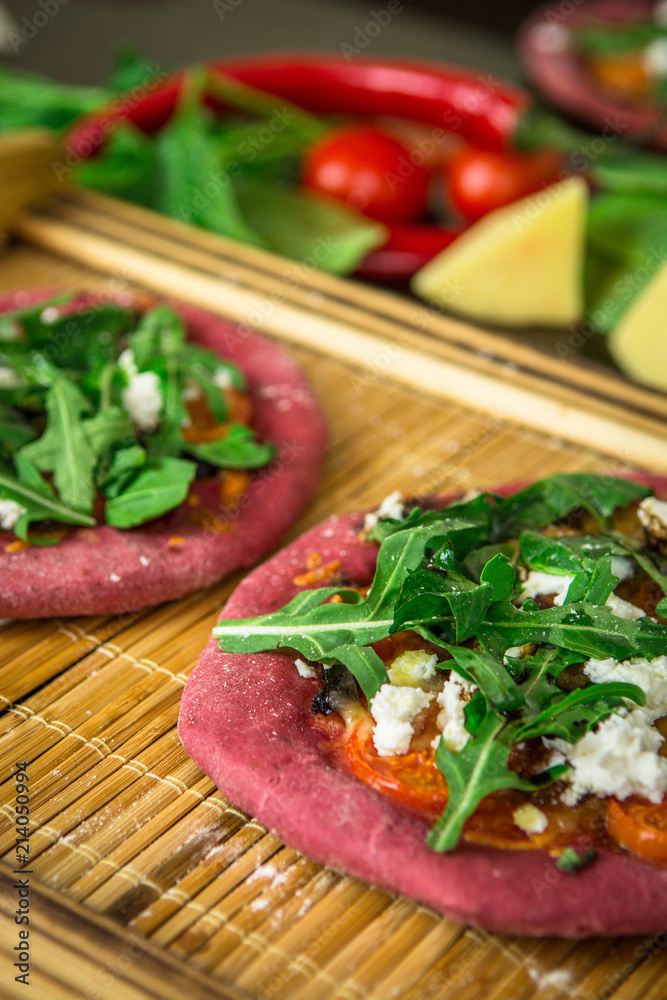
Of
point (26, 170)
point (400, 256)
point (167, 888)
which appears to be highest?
point (26, 170)

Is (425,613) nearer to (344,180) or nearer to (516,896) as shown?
(516,896)

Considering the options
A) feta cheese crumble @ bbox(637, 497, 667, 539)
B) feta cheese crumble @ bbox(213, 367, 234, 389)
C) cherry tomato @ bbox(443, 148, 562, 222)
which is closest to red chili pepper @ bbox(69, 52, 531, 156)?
cherry tomato @ bbox(443, 148, 562, 222)

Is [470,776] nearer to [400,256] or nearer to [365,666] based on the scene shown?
[365,666]

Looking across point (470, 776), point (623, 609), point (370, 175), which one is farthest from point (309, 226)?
point (470, 776)

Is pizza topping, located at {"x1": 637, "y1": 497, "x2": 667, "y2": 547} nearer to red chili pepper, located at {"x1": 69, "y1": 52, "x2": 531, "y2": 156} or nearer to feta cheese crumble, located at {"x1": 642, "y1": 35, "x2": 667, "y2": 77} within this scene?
red chili pepper, located at {"x1": 69, "y1": 52, "x2": 531, "y2": 156}

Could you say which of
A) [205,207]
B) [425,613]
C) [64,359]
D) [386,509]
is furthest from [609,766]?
[205,207]

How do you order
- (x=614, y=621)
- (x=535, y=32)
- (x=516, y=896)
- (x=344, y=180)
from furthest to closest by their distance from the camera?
(x=535, y=32) → (x=344, y=180) → (x=614, y=621) → (x=516, y=896)
